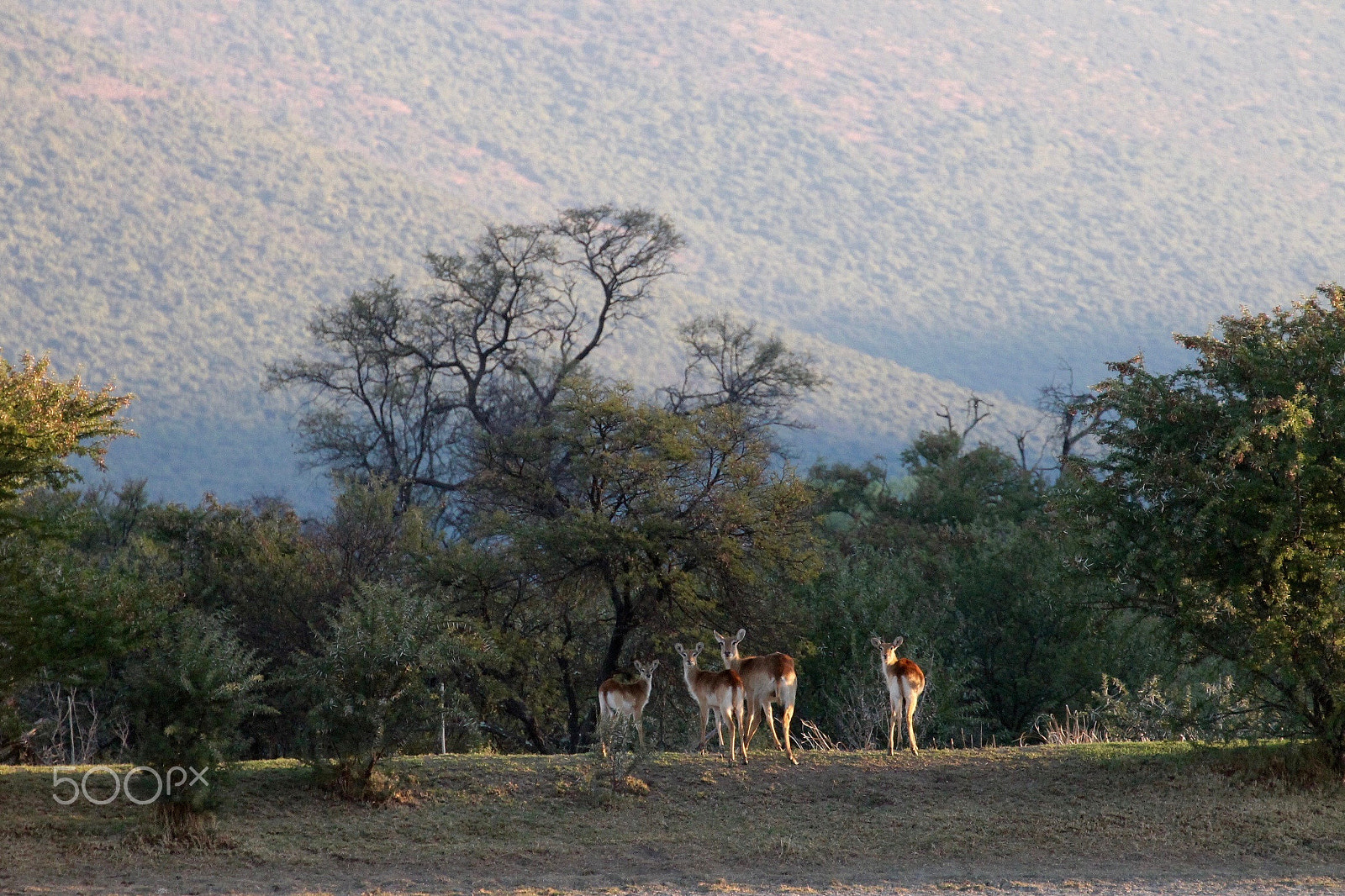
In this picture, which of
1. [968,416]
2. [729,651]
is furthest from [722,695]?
[968,416]

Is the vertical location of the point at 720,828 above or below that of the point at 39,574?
below

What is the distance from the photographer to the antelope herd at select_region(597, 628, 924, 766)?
48.7ft

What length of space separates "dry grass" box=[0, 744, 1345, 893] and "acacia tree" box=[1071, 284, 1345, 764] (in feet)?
4.56

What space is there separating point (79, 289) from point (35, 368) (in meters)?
128

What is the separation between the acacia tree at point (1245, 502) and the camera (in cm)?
1380

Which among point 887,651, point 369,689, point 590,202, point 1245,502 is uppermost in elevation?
point 590,202

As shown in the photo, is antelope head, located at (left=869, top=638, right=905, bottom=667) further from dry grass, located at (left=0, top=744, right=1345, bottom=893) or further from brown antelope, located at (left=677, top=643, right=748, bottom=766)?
brown antelope, located at (left=677, top=643, right=748, bottom=766)

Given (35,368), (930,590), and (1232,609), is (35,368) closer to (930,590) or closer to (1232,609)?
(1232,609)

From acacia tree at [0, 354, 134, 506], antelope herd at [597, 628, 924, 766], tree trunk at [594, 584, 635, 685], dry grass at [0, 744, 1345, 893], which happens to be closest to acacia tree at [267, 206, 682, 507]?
tree trunk at [594, 584, 635, 685]

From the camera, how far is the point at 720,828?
532 inches

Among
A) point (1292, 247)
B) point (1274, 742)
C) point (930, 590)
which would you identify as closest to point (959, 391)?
point (1292, 247)

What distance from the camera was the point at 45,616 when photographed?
48.1ft
